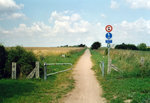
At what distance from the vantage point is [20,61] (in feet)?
34.2

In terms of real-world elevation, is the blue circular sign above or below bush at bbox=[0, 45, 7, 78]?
above

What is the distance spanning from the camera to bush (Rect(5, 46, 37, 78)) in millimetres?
10305

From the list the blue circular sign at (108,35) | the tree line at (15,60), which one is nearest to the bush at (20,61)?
the tree line at (15,60)

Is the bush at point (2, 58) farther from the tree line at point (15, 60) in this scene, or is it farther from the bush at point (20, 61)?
the bush at point (20, 61)

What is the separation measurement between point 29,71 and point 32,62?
832 mm

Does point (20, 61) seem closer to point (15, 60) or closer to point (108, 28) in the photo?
point (15, 60)

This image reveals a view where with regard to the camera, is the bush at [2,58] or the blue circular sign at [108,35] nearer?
the bush at [2,58]

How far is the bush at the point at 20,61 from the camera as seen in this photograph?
406 inches

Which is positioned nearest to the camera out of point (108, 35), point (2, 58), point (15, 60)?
point (2, 58)

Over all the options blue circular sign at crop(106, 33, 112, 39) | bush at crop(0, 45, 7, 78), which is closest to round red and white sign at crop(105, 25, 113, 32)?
blue circular sign at crop(106, 33, 112, 39)

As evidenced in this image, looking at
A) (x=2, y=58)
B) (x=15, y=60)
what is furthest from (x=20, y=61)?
(x=2, y=58)

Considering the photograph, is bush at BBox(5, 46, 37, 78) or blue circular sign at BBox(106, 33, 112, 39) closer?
bush at BBox(5, 46, 37, 78)

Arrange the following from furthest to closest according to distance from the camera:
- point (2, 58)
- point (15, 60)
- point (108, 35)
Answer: point (108, 35) → point (15, 60) → point (2, 58)

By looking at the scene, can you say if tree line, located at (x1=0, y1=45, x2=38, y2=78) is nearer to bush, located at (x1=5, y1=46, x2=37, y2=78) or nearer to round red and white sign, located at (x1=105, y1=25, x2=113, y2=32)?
bush, located at (x1=5, y1=46, x2=37, y2=78)
